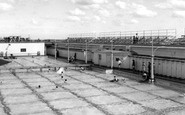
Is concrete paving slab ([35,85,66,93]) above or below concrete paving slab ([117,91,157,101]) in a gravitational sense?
above

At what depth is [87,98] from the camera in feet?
73.4

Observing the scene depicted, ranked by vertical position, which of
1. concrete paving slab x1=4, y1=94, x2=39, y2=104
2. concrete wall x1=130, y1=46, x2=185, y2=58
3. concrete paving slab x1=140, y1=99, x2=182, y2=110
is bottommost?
concrete paving slab x1=140, y1=99, x2=182, y2=110

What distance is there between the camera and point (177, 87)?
1021 inches

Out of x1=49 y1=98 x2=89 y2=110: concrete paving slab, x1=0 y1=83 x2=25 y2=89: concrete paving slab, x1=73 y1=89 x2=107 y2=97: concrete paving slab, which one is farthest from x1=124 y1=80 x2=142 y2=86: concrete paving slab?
x1=0 y1=83 x2=25 y2=89: concrete paving slab

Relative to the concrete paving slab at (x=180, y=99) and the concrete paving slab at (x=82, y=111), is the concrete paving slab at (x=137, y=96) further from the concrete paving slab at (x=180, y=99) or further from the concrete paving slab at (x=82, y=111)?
the concrete paving slab at (x=82, y=111)

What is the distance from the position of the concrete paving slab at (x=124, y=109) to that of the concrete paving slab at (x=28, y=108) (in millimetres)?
4816

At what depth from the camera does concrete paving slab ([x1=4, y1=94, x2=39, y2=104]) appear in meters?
21.4

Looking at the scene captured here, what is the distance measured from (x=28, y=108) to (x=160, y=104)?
10.6 meters

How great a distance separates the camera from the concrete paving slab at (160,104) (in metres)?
19.9

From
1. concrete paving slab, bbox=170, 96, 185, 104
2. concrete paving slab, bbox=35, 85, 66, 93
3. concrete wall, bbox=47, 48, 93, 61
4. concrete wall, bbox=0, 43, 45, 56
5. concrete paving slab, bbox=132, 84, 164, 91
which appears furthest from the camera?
concrete wall, bbox=0, 43, 45, 56

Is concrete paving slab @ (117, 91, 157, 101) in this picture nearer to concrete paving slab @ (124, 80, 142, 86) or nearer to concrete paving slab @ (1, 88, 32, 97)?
concrete paving slab @ (124, 80, 142, 86)

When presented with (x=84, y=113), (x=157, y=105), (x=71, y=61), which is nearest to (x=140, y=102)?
(x=157, y=105)

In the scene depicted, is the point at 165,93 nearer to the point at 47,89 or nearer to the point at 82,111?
the point at 82,111

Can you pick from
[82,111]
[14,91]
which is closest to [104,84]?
[14,91]
